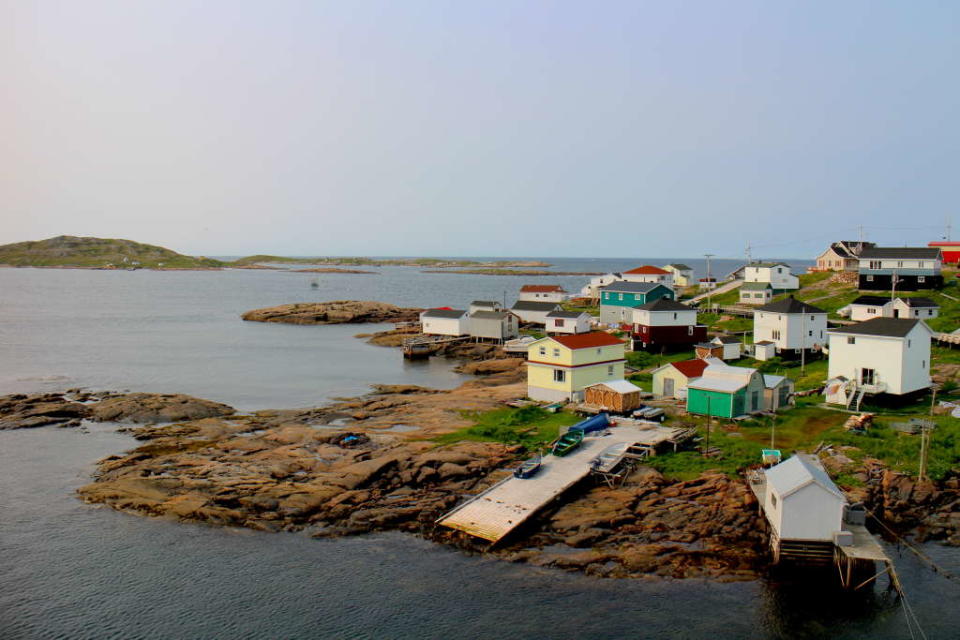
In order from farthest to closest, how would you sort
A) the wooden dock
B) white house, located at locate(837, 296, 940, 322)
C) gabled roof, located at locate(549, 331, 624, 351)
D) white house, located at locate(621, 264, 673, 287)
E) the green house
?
white house, located at locate(621, 264, 673, 287) → white house, located at locate(837, 296, 940, 322) → gabled roof, located at locate(549, 331, 624, 351) → the green house → the wooden dock

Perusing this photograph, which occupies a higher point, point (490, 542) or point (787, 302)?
point (787, 302)

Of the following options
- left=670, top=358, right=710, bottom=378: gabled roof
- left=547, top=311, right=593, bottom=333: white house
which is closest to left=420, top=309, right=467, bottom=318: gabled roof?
left=547, top=311, right=593, bottom=333: white house

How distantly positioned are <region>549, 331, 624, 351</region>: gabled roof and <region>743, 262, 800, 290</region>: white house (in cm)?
5131

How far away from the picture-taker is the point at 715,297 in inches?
3777

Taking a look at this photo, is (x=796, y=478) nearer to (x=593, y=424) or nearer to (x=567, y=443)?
(x=567, y=443)

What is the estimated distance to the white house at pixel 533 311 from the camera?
88.5 m

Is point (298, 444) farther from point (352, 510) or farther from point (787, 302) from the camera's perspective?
point (787, 302)

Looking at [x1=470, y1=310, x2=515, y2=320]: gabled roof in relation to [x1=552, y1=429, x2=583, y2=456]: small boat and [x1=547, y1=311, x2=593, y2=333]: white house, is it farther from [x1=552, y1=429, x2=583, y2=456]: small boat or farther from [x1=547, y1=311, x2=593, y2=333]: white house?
[x1=552, y1=429, x2=583, y2=456]: small boat

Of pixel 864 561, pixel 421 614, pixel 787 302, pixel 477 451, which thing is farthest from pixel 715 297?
pixel 421 614

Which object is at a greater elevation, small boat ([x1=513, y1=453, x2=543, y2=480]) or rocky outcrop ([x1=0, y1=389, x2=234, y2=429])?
small boat ([x1=513, y1=453, x2=543, y2=480])

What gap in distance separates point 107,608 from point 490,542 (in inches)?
525

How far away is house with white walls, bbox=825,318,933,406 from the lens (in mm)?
39594

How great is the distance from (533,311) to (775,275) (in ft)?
105

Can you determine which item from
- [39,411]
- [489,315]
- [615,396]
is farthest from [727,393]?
[489,315]
